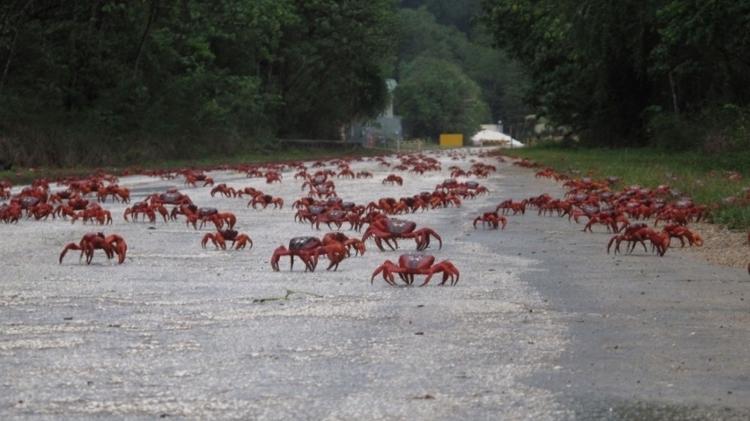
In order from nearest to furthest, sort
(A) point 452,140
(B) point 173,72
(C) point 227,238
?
(C) point 227,238 → (B) point 173,72 → (A) point 452,140

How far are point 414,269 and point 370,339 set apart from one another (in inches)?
88.3

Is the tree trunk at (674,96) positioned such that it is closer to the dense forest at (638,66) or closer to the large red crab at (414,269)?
the dense forest at (638,66)

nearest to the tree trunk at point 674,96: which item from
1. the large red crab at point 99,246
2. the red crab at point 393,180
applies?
the red crab at point 393,180

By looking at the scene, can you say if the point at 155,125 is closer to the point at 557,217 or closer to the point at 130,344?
the point at 557,217

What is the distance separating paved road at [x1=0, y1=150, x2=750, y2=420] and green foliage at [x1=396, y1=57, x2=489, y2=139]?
157900 millimetres

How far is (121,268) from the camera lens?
9.45m

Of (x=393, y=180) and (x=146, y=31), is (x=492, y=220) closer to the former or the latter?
(x=393, y=180)

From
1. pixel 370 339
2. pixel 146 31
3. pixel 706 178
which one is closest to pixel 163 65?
pixel 146 31

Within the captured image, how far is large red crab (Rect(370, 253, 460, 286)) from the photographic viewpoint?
26.8 ft

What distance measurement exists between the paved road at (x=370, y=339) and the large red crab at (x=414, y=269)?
120 mm

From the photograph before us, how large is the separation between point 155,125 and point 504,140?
120 m

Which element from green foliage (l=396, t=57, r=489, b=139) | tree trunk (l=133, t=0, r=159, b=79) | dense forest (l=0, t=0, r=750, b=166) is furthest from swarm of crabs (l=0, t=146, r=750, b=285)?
green foliage (l=396, t=57, r=489, b=139)

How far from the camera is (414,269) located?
27.0 ft

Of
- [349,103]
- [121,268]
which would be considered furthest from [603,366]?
[349,103]
